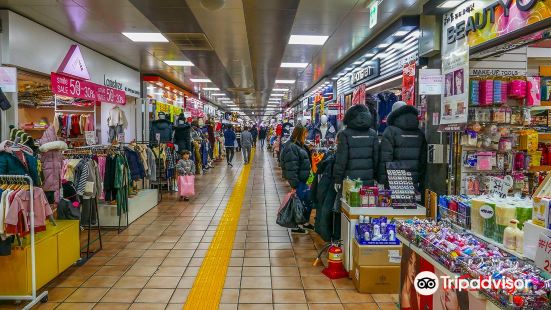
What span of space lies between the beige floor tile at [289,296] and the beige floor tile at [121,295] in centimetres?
134

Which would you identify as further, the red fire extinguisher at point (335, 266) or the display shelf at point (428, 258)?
the red fire extinguisher at point (335, 266)

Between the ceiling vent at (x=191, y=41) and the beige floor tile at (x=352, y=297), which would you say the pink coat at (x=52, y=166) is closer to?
the beige floor tile at (x=352, y=297)

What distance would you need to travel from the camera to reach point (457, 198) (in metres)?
3.05

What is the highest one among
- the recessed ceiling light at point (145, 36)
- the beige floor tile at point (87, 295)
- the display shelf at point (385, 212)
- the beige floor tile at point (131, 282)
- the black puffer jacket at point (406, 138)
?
the recessed ceiling light at point (145, 36)

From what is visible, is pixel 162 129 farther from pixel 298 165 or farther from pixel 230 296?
pixel 230 296

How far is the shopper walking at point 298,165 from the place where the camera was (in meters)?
6.01

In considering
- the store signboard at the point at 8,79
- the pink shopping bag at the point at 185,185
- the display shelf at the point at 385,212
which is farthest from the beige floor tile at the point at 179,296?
the pink shopping bag at the point at 185,185

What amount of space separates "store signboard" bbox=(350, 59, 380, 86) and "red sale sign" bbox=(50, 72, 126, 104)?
18.6ft

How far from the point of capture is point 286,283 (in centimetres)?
429

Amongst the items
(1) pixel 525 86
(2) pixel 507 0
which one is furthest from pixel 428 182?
(2) pixel 507 0

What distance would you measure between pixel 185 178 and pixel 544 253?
299 inches

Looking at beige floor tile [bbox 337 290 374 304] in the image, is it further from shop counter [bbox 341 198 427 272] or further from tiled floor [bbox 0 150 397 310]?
shop counter [bbox 341 198 427 272]

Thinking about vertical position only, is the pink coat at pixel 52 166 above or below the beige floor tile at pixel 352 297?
above

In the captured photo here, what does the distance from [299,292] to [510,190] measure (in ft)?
8.97
